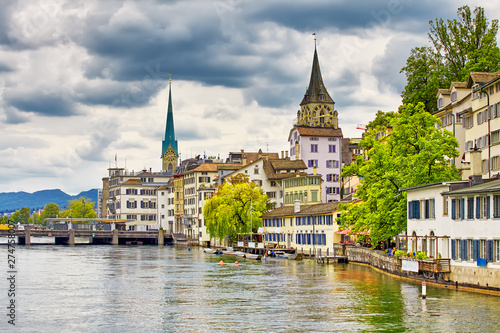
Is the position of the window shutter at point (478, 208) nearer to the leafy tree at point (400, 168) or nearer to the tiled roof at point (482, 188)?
the tiled roof at point (482, 188)

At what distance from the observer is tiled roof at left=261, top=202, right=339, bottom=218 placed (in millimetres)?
99975

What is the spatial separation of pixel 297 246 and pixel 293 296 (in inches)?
2218

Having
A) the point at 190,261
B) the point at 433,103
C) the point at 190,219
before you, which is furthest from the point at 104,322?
the point at 190,219

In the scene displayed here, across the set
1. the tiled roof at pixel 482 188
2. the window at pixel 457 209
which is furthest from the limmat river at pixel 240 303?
the tiled roof at pixel 482 188

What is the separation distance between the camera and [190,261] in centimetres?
9994

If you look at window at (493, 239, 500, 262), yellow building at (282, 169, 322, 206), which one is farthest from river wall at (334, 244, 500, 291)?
yellow building at (282, 169, 322, 206)

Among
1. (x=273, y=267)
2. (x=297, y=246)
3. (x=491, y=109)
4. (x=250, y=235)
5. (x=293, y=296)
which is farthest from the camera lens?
(x=250, y=235)

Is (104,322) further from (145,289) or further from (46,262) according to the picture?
(46,262)

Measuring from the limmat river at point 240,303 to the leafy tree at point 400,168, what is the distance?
5328 mm

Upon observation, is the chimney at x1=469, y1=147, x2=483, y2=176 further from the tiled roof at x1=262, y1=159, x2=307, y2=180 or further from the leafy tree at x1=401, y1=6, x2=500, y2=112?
Answer: the tiled roof at x1=262, y1=159, x2=307, y2=180

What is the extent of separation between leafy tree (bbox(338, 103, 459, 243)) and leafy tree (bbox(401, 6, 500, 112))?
78.8 ft

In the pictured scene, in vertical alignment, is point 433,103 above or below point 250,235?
above

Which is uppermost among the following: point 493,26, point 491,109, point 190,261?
point 493,26

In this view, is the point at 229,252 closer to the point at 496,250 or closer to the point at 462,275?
the point at 462,275
